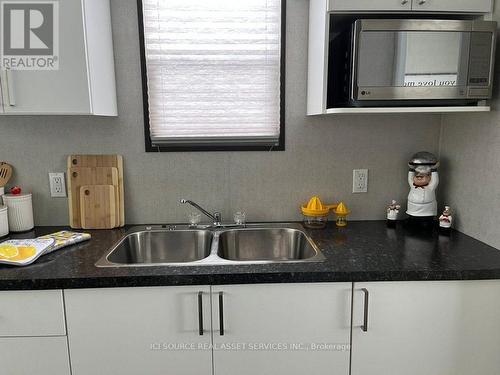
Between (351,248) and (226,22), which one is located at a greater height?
(226,22)

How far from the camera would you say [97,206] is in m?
1.72

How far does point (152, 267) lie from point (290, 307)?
521 mm

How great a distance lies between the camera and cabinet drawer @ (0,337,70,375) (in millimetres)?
1208

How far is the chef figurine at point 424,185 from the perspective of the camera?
165 cm

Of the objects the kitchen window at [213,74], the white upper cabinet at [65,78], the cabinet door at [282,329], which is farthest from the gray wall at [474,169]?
the white upper cabinet at [65,78]

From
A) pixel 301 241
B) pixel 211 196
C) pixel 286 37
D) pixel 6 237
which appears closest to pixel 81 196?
pixel 6 237

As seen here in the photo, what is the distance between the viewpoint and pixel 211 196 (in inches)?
70.6

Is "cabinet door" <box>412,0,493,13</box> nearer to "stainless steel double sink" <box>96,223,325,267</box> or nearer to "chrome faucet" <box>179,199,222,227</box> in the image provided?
"stainless steel double sink" <box>96,223,325,267</box>

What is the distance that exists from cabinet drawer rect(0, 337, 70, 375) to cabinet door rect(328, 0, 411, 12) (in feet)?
5.32

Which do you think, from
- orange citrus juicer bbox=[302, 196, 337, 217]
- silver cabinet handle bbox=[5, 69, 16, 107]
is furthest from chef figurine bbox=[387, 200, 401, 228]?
silver cabinet handle bbox=[5, 69, 16, 107]

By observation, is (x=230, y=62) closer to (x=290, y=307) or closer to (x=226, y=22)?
(x=226, y=22)

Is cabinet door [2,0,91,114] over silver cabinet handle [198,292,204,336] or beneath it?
over

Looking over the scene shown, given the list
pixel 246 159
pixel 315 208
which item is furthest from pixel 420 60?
pixel 246 159

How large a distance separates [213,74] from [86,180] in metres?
0.84
